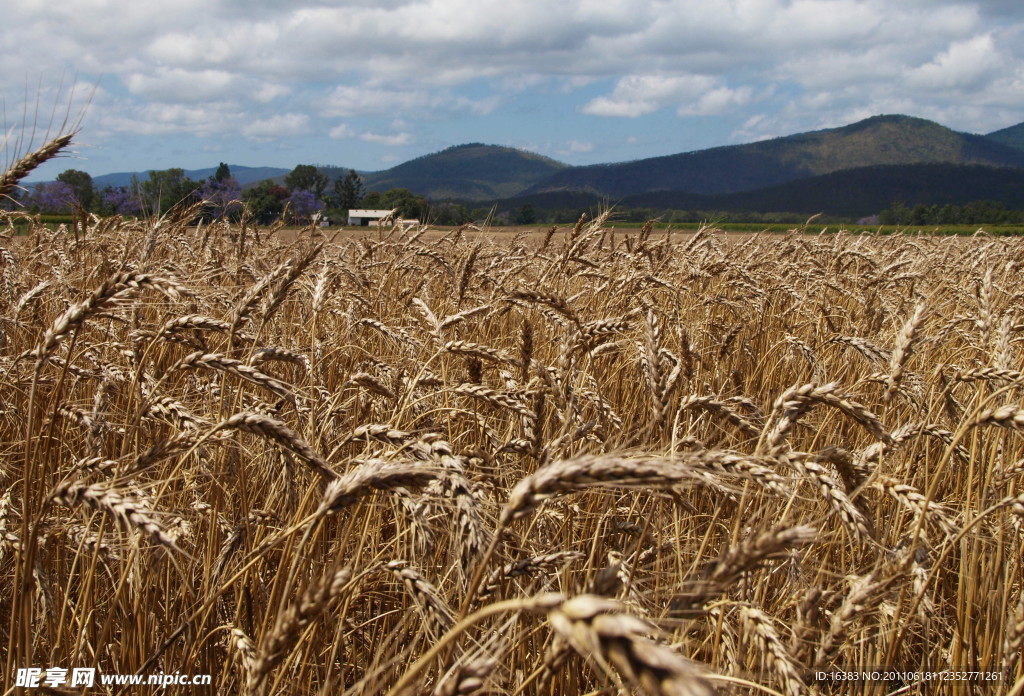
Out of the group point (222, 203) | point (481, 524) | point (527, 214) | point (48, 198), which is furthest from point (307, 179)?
point (481, 524)

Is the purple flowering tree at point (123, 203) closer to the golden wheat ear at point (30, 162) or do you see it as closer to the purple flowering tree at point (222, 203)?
the purple flowering tree at point (222, 203)

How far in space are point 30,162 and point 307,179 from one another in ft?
428

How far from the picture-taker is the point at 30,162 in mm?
2107

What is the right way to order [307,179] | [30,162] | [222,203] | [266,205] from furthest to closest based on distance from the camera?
[307,179], [266,205], [222,203], [30,162]

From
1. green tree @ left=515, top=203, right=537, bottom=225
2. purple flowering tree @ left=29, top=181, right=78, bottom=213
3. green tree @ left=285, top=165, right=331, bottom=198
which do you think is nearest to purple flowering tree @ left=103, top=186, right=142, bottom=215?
purple flowering tree @ left=29, top=181, right=78, bottom=213

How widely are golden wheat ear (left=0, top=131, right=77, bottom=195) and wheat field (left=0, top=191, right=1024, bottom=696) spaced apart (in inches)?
15.4

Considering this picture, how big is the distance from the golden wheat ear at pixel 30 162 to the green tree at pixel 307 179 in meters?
123

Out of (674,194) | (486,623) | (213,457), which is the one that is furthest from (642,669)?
(674,194)

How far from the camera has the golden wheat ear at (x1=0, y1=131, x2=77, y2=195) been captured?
2.05m

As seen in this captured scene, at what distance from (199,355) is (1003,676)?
2.12 m

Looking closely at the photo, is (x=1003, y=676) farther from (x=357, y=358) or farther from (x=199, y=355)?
(x=357, y=358)

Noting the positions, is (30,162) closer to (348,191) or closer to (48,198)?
(48,198)

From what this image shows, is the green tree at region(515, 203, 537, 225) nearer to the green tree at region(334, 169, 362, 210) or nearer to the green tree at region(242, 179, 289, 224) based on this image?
the green tree at region(242, 179, 289, 224)

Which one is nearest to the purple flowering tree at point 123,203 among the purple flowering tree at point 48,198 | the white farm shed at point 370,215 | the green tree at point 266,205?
the purple flowering tree at point 48,198
